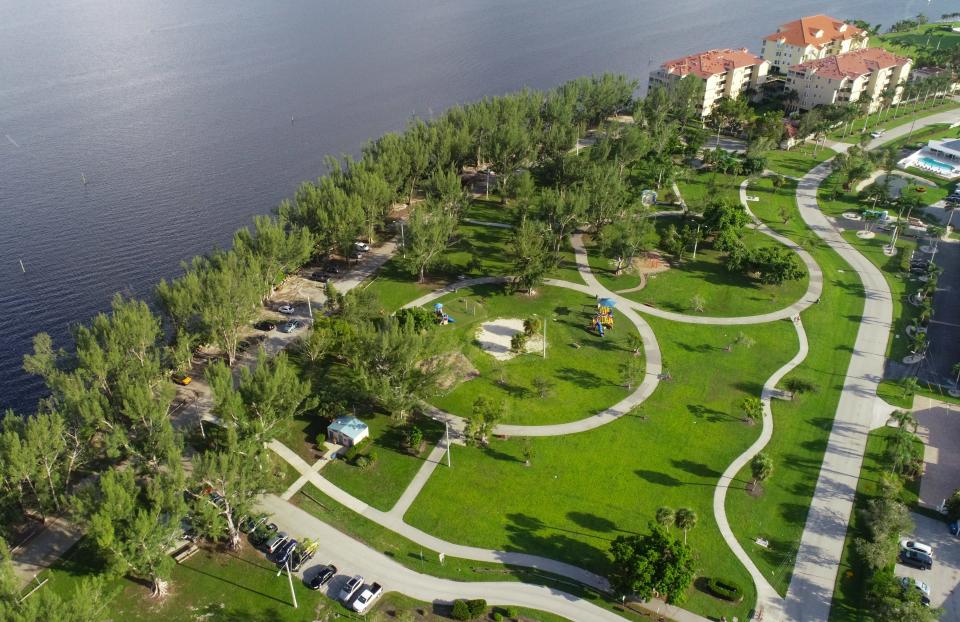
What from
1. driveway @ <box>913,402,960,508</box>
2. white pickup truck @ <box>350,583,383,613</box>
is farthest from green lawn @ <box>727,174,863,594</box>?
white pickup truck @ <box>350,583,383,613</box>

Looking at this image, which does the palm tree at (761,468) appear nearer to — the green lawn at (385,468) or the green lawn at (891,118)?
the green lawn at (385,468)

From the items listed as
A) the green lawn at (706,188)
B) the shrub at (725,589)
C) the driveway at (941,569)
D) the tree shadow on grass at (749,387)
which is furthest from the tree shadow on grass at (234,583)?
the green lawn at (706,188)

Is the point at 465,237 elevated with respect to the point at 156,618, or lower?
elevated

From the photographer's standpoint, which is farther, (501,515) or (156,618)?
(501,515)

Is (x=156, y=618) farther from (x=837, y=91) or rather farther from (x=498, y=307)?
(x=837, y=91)

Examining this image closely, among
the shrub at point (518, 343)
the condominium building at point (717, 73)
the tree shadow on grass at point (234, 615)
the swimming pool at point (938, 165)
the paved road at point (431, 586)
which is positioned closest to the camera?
the tree shadow on grass at point (234, 615)

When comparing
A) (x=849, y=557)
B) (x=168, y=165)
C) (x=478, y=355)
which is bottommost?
(x=849, y=557)

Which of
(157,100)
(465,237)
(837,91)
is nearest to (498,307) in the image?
(465,237)
